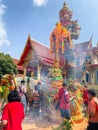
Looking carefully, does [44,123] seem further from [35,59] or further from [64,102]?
[35,59]

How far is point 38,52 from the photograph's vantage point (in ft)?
67.2

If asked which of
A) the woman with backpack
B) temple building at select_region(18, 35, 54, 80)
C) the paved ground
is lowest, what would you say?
Result: the paved ground

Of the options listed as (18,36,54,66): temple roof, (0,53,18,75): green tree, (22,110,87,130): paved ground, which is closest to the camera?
(22,110,87,130): paved ground

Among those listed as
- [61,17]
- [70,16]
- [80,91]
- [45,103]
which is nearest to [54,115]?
[45,103]

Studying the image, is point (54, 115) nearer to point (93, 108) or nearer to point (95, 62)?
point (93, 108)

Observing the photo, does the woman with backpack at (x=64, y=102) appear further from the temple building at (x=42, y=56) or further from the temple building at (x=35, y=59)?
the temple building at (x=35, y=59)

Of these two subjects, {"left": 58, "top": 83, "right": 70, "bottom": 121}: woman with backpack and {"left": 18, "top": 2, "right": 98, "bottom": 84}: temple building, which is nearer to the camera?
{"left": 58, "top": 83, "right": 70, "bottom": 121}: woman with backpack

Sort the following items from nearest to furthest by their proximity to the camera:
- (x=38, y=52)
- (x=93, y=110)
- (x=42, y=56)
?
(x=93, y=110)
(x=42, y=56)
(x=38, y=52)

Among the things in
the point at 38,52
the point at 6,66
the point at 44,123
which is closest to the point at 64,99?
the point at 44,123

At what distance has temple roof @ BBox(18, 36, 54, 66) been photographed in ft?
66.1

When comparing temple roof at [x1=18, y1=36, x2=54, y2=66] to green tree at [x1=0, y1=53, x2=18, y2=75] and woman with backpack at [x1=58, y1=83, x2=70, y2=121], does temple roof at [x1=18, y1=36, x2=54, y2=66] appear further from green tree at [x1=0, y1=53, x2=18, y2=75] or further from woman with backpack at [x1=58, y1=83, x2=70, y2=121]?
woman with backpack at [x1=58, y1=83, x2=70, y2=121]

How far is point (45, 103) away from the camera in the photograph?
11.5m

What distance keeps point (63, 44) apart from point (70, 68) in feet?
4.13

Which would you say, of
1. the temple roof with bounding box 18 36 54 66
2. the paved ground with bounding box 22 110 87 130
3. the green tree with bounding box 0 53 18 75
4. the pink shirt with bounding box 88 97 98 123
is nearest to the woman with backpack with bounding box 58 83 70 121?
the paved ground with bounding box 22 110 87 130
